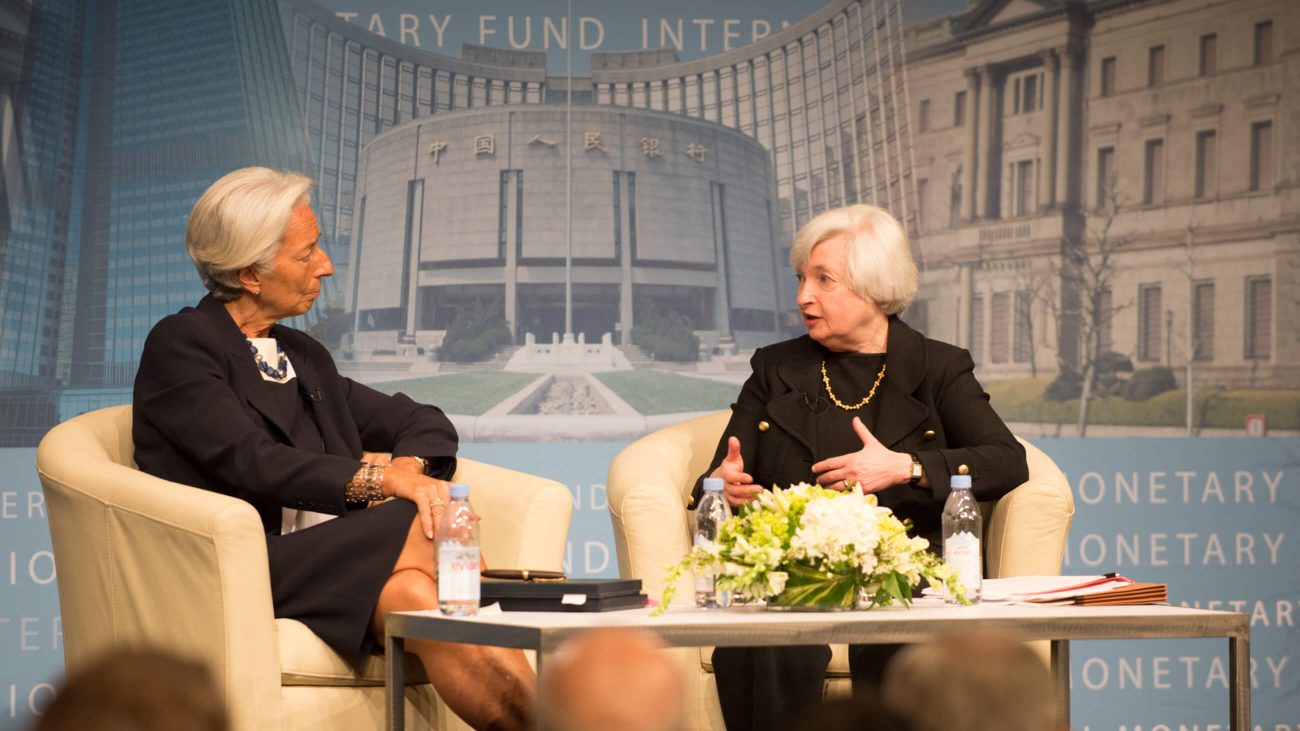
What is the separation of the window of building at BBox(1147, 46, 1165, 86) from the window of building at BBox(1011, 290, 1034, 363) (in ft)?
2.75

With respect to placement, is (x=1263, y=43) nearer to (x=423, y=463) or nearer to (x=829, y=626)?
(x=423, y=463)

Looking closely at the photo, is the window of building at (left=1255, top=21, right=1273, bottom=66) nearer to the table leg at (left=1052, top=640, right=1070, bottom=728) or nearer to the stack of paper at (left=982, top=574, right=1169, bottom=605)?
the table leg at (left=1052, top=640, right=1070, bottom=728)

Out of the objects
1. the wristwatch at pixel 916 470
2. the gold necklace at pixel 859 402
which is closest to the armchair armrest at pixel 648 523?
the gold necklace at pixel 859 402

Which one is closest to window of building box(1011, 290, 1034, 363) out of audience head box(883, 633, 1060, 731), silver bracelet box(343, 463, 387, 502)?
silver bracelet box(343, 463, 387, 502)

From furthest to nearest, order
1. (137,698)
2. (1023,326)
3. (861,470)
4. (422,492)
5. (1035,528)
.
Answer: (1023,326), (1035,528), (861,470), (422,492), (137,698)

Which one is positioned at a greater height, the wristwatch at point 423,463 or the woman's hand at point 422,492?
the wristwatch at point 423,463

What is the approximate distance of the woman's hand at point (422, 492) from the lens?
2.96m

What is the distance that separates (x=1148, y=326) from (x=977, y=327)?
570mm

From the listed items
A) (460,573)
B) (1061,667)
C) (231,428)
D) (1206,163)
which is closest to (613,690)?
(460,573)

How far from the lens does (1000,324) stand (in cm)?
499

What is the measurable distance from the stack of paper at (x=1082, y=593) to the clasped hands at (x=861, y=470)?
1.45 feet

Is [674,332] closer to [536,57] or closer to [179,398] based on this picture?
[536,57]

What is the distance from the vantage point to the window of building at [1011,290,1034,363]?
497 cm

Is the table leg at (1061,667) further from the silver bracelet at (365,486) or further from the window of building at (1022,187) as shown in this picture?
the window of building at (1022,187)
